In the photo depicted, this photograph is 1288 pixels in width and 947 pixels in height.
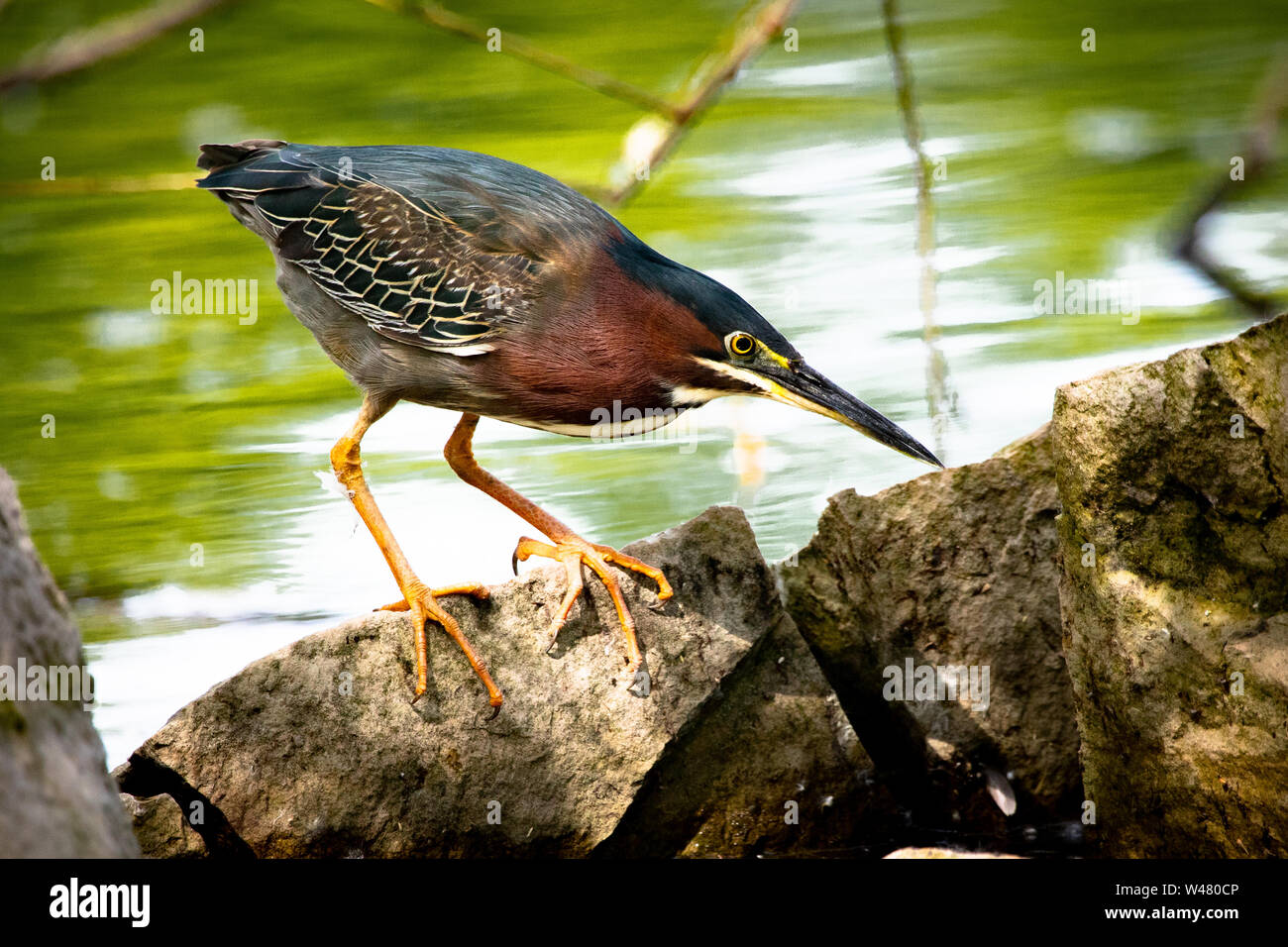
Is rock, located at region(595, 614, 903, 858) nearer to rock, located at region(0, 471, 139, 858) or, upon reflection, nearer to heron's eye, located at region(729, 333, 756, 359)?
heron's eye, located at region(729, 333, 756, 359)

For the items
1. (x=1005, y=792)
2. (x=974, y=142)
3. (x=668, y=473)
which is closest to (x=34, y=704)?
(x=1005, y=792)

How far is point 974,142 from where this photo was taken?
8.02 m

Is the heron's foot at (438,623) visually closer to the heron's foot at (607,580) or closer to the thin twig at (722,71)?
the heron's foot at (607,580)

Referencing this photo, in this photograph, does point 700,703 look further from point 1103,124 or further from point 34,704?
point 1103,124

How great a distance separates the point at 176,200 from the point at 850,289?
3799 millimetres

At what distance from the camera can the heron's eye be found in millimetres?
4051

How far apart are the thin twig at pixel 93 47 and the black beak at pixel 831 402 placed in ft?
9.49

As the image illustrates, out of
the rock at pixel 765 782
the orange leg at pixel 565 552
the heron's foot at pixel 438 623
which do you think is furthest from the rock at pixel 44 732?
the rock at pixel 765 782

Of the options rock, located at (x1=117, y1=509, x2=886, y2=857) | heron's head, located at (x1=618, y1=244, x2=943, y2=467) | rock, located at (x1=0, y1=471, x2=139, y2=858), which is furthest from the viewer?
heron's head, located at (x1=618, y1=244, x2=943, y2=467)

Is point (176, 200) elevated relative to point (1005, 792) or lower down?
elevated

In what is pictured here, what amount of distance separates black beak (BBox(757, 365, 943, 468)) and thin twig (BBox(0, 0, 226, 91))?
9.49 ft

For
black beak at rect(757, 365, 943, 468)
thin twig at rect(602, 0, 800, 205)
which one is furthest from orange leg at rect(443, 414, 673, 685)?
thin twig at rect(602, 0, 800, 205)

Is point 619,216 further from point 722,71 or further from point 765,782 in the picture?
point 722,71

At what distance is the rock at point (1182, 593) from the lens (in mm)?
3287
